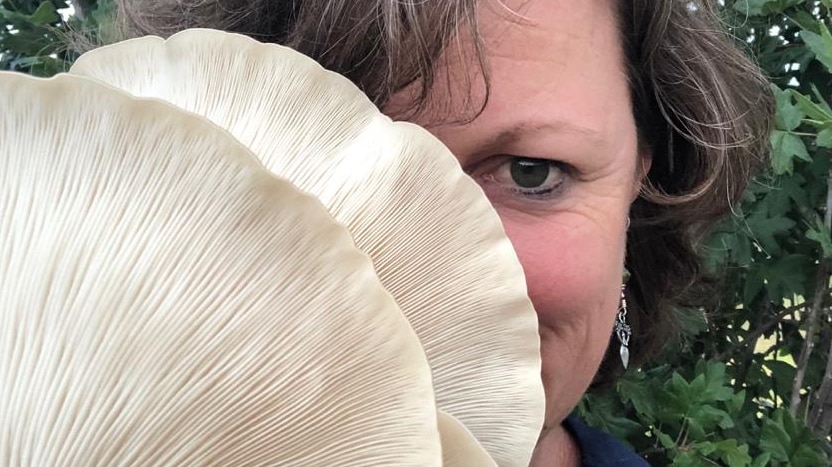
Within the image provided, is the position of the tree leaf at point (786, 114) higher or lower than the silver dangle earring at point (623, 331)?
higher

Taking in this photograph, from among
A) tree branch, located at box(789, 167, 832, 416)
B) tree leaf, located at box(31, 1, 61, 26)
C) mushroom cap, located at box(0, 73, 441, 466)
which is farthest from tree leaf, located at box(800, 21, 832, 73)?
tree leaf, located at box(31, 1, 61, 26)

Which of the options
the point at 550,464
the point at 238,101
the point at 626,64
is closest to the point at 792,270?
the point at 550,464

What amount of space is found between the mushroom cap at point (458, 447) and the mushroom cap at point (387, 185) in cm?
6

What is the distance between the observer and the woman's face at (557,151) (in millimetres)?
739

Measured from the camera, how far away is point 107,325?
0.32 metres

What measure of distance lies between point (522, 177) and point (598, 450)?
0.65 metres

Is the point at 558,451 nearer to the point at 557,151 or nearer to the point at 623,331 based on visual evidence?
the point at 623,331

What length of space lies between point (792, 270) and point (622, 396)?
462 millimetres

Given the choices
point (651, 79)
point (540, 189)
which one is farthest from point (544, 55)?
point (651, 79)

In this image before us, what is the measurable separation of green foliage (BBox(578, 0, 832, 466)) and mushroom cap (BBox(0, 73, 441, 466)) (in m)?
1.25

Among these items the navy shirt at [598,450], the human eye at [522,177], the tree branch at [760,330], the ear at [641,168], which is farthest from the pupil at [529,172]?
the tree branch at [760,330]

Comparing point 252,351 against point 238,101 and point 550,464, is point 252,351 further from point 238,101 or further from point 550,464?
point 550,464

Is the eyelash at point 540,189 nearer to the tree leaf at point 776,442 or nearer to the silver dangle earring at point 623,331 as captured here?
the silver dangle earring at point 623,331

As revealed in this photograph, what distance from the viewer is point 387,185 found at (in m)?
0.43
